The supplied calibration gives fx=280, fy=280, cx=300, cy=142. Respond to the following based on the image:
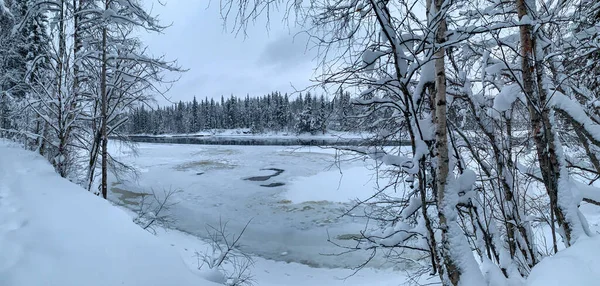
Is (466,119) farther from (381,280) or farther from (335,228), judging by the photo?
(335,228)

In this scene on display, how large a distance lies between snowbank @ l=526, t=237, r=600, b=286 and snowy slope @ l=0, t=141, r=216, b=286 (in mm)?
2698

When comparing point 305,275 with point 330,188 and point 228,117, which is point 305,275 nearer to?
point 330,188

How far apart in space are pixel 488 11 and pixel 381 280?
5724 mm

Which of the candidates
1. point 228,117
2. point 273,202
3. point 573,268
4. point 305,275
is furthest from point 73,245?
point 228,117

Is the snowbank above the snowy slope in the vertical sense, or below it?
above

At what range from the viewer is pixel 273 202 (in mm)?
11781

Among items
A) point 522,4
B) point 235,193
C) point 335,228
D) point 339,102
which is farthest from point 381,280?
point 235,193

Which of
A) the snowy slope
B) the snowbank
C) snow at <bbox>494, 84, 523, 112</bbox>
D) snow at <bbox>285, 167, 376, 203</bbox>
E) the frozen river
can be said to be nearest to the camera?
the snowbank

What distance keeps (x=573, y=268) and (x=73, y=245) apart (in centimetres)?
340

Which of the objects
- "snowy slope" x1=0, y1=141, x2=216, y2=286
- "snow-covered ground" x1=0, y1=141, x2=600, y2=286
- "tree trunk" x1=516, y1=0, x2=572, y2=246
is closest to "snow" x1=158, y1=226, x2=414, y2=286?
"snow-covered ground" x1=0, y1=141, x2=600, y2=286

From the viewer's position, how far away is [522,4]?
269cm

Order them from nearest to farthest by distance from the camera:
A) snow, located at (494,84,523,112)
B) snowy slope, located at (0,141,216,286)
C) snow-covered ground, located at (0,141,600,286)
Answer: snow-covered ground, located at (0,141,600,286) → snowy slope, located at (0,141,216,286) → snow, located at (494,84,523,112)

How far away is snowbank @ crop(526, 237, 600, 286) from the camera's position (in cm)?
127

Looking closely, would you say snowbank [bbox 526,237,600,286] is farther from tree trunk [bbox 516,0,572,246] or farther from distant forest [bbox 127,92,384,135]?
distant forest [bbox 127,92,384,135]
